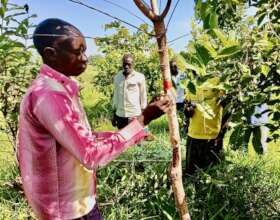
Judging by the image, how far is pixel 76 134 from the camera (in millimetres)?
1344

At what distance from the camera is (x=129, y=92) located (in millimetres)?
5742

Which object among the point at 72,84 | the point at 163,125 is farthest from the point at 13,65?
the point at 163,125

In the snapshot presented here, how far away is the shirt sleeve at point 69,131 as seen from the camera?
1.34 meters

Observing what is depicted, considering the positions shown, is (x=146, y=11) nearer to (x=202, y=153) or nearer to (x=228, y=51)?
(x=228, y=51)

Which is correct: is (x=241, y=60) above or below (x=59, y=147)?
above

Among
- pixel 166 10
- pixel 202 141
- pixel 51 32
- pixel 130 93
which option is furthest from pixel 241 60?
pixel 130 93

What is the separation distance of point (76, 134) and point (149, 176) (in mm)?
2385

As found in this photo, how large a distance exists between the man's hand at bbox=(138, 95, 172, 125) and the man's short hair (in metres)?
0.33

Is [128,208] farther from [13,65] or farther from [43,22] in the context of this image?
[43,22]

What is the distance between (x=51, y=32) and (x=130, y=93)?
429cm

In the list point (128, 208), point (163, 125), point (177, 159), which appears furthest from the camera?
point (163, 125)

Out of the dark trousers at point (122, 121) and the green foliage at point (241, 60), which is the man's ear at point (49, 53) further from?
the dark trousers at point (122, 121)

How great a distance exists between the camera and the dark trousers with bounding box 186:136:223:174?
3.93 meters

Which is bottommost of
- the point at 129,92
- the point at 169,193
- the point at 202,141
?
the point at 169,193
